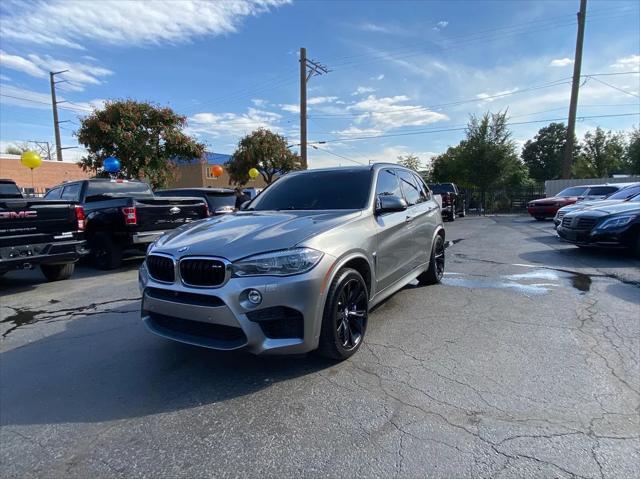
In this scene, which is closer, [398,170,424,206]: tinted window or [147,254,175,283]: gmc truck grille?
[147,254,175,283]: gmc truck grille

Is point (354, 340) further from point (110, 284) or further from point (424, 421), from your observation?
point (110, 284)

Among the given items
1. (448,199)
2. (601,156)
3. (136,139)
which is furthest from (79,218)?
(601,156)

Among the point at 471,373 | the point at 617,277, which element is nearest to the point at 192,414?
the point at 471,373

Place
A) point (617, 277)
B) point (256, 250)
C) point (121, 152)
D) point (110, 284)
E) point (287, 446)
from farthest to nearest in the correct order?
point (121, 152) < point (110, 284) < point (617, 277) < point (256, 250) < point (287, 446)

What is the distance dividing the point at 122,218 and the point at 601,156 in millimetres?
54009

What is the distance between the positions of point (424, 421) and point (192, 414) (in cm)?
158

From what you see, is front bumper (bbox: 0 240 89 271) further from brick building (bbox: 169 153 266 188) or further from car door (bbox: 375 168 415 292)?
brick building (bbox: 169 153 266 188)

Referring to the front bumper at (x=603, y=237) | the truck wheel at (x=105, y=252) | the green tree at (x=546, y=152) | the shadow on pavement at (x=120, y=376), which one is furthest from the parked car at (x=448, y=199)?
the green tree at (x=546, y=152)

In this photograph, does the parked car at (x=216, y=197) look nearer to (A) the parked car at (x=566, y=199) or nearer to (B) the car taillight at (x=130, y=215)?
(B) the car taillight at (x=130, y=215)

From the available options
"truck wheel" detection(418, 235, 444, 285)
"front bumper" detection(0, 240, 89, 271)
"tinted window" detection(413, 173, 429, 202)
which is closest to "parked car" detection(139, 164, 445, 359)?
"truck wheel" detection(418, 235, 444, 285)

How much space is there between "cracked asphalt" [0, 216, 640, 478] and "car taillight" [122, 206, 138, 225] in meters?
2.93

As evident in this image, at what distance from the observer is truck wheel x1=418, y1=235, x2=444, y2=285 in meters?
6.03

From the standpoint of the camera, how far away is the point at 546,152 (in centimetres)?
7050

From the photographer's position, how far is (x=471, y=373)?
3.33 m
